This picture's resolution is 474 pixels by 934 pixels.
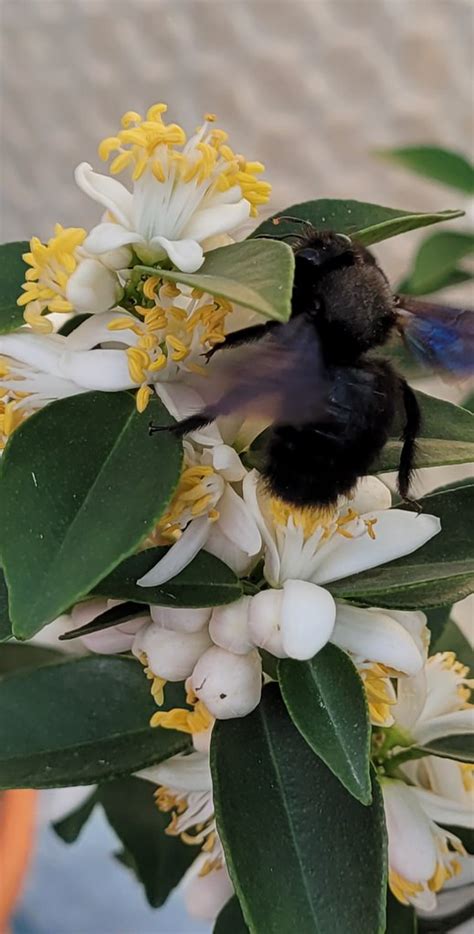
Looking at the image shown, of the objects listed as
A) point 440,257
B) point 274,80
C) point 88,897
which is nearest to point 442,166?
point 440,257

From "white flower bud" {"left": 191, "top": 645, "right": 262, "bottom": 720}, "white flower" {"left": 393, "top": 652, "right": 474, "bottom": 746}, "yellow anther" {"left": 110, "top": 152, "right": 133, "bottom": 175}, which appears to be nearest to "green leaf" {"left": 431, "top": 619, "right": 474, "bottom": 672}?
"white flower" {"left": 393, "top": 652, "right": 474, "bottom": 746}

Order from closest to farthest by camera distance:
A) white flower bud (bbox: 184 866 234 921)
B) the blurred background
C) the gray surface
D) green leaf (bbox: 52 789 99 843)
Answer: white flower bud (bbox: 184 866 234 921) → green leaf (bbox: 52 789 99 843) → the gray surface → the blurred background

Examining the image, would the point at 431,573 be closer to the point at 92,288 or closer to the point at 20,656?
the point at 92,288

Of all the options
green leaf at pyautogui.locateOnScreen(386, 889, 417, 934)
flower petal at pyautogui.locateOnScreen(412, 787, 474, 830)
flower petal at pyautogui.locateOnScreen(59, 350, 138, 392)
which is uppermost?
flower petal at pyautogui.locateOnScreen(59, 350, 138, 392)

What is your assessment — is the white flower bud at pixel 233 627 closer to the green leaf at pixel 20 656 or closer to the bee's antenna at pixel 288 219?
the bee's antenna at pixel 288 219

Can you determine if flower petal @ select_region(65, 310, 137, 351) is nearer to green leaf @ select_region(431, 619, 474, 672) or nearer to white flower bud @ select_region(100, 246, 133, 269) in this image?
white flower bud @ select_region(100, 246, 133, 269)

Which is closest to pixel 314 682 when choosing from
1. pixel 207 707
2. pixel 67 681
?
pixel 207 707

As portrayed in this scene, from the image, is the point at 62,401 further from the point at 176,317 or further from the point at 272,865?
the point at 272,865
